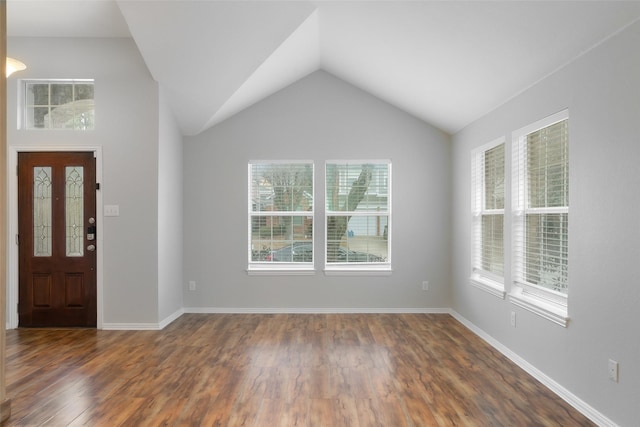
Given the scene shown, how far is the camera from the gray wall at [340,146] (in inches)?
217

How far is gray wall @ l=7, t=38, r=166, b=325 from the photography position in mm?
4691

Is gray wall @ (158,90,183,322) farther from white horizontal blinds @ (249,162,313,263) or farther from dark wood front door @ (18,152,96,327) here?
white horizontal blinds @ (249,162,313,263)

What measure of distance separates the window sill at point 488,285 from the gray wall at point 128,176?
359cm

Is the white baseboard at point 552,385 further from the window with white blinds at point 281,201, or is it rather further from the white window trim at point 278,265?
the window with white blinds at point 281,201

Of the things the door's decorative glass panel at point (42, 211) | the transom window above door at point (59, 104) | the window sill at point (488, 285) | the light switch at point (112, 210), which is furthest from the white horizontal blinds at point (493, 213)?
the door's decorative glass panel at point (42, 211)

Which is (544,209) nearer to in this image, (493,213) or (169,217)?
(493,213)

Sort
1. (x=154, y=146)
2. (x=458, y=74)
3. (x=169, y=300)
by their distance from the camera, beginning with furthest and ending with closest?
(x=169, y=300) → (x=154, y=146) → (x=458, y=74)

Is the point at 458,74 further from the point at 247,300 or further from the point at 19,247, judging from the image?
the point at 19,247

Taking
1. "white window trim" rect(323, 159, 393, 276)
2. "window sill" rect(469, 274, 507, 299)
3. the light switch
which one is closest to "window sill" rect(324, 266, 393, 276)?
"white window trim" rect(323, 159, 393, 276)

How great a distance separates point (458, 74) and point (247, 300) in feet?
12.2

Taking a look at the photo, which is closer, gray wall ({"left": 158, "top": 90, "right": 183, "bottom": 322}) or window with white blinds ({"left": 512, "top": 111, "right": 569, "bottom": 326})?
window with white blinds ({"left": 512, "top": 111, "right": 569, "bottom": 326})

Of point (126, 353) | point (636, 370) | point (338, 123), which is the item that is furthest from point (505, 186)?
point (126, 353)

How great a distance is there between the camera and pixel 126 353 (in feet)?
12.7

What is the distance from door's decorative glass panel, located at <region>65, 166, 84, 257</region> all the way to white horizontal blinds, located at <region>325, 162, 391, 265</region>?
116 inches
